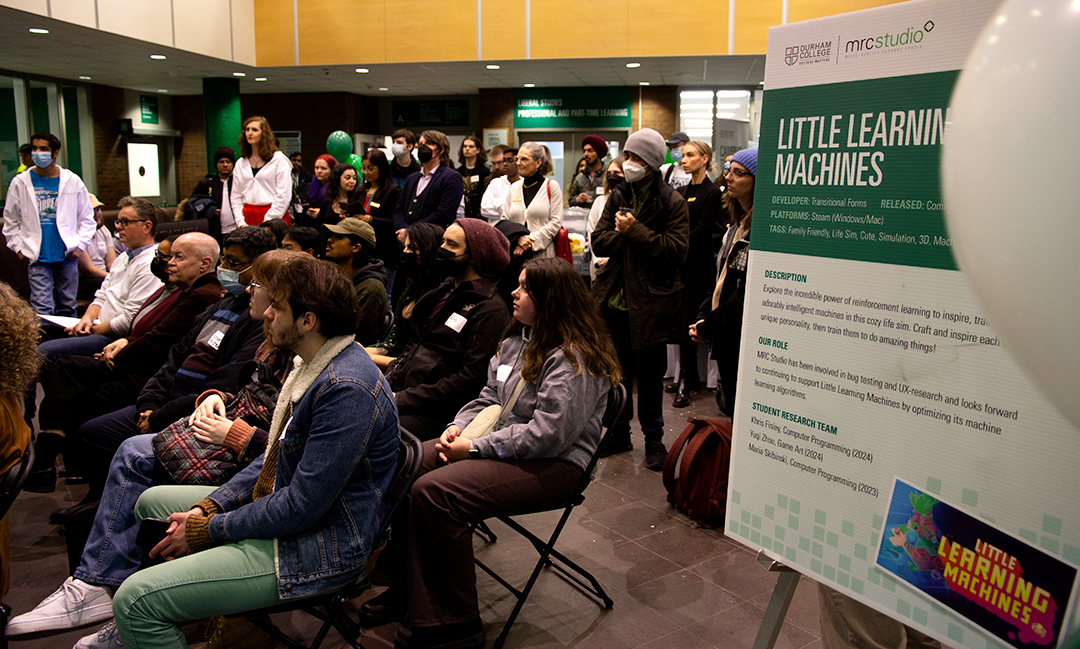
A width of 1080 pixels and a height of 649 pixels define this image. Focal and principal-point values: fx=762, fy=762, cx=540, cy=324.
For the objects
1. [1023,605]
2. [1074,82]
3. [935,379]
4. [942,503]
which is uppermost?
[1074,82]

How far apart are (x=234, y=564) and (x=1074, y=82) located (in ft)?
6.52

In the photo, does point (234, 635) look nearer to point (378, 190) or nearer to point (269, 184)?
point (378, 190)

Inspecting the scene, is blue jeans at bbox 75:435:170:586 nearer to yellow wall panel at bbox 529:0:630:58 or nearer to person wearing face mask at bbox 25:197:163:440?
person wearing face mask at bbox 25:197:163:440

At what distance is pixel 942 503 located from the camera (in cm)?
132

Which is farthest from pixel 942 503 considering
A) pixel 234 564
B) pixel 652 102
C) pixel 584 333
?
pixel 652 102

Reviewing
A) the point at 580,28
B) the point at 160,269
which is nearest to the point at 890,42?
the point at 160,269

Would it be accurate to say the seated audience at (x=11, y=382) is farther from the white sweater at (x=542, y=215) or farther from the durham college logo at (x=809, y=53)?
the white sweater at (x=542, y=215)

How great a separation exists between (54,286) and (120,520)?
213 inches

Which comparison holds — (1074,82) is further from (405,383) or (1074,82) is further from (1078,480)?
(405,383)

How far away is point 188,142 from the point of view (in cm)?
1584

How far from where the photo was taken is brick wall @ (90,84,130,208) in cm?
1395

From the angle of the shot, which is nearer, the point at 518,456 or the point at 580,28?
the point at 518,456

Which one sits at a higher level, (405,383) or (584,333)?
(584,333)

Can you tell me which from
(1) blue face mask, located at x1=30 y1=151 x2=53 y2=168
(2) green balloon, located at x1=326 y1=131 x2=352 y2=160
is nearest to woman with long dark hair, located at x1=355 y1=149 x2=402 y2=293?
(1) blue face mask, located at x1=30 y1=151 x2=53 y2=168
